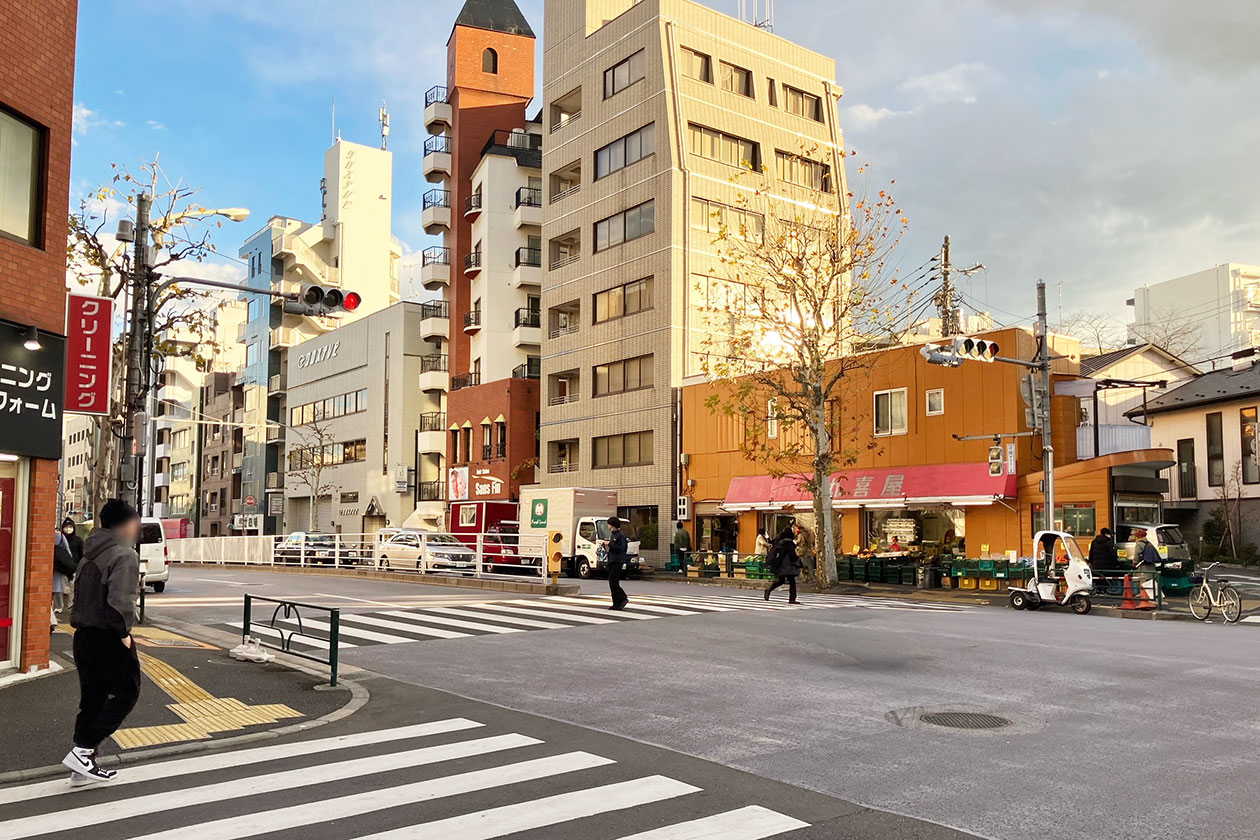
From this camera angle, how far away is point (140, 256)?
15.4m

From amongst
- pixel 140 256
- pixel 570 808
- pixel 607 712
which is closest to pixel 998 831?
pixel 570 808

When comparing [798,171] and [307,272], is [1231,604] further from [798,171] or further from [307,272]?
[307,272]

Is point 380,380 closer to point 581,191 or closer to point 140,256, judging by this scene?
point 581,191

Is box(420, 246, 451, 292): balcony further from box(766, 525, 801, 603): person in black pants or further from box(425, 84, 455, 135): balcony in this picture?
box(766, 525, 801, 603): person in black pants

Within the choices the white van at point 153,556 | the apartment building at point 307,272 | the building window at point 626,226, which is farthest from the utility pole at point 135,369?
the apartment building at point 307,272

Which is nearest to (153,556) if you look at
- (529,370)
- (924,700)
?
(924,700)

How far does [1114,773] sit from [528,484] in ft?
147

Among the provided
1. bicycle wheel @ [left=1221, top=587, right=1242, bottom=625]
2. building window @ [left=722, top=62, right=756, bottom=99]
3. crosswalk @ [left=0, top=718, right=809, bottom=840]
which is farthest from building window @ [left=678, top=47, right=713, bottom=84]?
crosswalk @ [left=0, top=718, right=809, bottom=840]

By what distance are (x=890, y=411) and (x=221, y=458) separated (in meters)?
66.0

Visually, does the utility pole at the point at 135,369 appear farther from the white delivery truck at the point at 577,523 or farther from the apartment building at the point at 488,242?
the apartment building at the point at 488,242

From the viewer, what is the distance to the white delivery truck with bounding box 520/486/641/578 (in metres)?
35.5

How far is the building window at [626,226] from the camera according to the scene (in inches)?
1714

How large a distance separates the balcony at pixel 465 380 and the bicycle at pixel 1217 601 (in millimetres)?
40906

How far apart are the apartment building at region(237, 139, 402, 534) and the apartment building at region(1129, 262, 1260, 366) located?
55.1m
